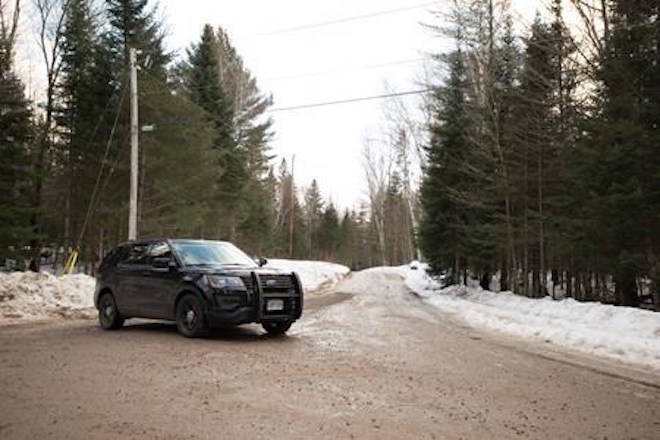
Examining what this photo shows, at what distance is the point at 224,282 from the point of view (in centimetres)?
962

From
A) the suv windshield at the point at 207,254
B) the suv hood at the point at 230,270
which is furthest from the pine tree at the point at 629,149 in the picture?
the suv windshield at the point at 207,254

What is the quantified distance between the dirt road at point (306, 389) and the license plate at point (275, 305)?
0.59 m

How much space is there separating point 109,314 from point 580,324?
35.0ft

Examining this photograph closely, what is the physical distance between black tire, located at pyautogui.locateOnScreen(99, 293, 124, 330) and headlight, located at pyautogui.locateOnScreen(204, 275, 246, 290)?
277 cm

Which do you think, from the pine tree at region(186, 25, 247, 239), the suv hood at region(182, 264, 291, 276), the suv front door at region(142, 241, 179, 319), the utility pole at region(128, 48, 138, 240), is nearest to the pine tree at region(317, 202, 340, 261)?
the pine tree at region(186, 25, 247, 239)

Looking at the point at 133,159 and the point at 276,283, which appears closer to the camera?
the point at 276,283

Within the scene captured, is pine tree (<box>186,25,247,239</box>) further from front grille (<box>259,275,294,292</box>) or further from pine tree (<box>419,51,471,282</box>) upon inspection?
front grille (<box>259,275,294,292</box>)

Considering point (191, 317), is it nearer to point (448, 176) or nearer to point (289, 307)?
point (289, 307)

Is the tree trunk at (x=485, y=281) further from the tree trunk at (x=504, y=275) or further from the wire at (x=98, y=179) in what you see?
the wire at (x=98, y=179)

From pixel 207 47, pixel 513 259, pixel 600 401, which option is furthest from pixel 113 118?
pixel 600 401

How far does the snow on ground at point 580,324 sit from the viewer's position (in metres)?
9.95

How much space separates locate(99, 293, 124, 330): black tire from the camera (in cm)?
1121

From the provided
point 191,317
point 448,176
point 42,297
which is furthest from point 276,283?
point 448,176

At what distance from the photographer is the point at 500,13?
74.2 ft
